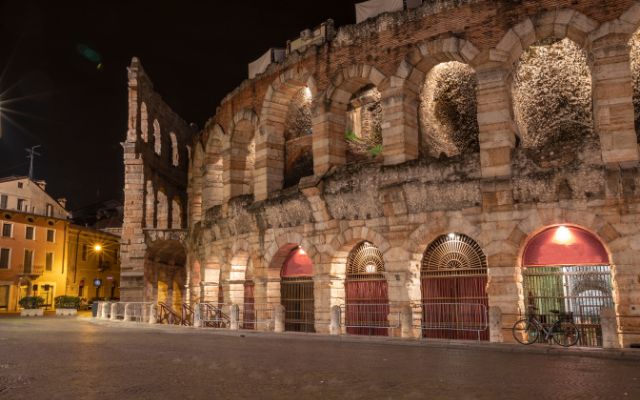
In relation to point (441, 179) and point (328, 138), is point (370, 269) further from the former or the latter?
point (328, 138)

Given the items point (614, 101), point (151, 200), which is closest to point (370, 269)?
point (614, 101)

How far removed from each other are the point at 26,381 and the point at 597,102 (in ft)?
39.5

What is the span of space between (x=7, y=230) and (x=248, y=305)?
2459 centimetres

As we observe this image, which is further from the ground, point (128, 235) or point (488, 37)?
point (488, 37)

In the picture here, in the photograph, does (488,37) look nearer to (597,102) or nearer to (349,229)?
(597,102)

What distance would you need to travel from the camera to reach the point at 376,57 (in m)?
15.4

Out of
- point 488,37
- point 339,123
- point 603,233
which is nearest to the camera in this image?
point 603,233

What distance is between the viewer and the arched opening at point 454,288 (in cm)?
1317

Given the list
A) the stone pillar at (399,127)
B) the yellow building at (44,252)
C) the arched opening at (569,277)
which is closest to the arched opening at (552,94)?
the stone pillar at (399,127)

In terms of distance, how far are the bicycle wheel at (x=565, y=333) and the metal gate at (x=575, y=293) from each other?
12.4 inches

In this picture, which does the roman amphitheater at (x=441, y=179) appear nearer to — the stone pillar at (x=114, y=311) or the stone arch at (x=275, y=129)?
the stone arch at (x=275, y=129)

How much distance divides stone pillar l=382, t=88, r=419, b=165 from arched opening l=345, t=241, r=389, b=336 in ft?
9.05

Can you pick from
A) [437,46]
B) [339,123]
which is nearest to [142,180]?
[339,123]

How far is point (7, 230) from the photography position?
35.5 metres
